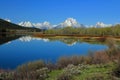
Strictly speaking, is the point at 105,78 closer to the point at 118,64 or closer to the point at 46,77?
the point at 118,64

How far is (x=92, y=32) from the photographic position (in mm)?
177625

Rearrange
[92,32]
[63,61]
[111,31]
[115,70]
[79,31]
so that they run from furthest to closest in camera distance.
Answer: [79,31] < [92,32] < [111,31] < [63,61] < [115,70]

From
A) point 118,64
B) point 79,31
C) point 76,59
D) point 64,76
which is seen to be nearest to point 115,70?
point 118,64

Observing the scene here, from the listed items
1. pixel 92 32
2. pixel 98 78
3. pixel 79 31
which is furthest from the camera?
pixel 79 31

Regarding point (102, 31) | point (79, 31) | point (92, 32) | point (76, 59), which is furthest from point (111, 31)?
point (76, 59)

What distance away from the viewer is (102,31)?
534 ft

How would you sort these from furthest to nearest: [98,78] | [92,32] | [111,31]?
Result: [92,32] → [111,31] → [98,78]

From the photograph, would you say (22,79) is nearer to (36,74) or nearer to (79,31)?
(36,74)

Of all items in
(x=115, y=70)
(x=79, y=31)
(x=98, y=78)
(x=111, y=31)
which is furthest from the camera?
(x=79, y=31)

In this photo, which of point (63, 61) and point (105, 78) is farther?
point (63, 61)

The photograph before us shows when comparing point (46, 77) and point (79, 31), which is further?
point (79, 31)

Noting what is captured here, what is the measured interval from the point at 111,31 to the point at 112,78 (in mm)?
146782

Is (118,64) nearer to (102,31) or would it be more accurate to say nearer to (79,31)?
(102,31)

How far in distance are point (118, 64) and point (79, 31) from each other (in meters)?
180
